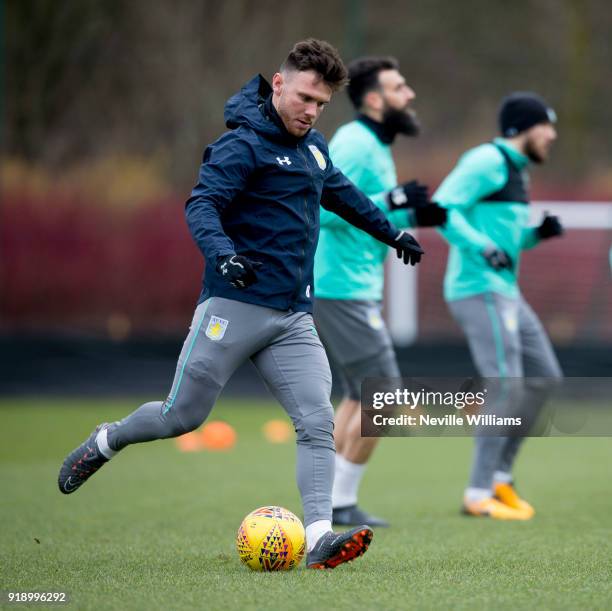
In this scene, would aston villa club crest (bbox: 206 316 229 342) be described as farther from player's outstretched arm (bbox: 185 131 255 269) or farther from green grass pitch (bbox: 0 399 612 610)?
green grass pitch (bbox: 0 399 612 610)

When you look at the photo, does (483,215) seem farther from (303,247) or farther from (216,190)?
(216,190)

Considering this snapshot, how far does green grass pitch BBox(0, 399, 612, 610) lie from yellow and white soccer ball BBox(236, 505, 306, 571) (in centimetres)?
9

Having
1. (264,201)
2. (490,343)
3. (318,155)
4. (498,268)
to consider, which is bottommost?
(490,343)

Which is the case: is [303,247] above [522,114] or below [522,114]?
below

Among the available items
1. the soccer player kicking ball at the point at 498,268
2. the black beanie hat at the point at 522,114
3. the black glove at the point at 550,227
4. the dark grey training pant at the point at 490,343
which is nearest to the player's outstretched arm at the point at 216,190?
the soccer player kicking ball at the point at 498,268

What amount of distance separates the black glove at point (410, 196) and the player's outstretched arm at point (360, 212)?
962mm

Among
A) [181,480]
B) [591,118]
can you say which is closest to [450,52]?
[591,118]

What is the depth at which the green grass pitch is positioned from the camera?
4.68 metres

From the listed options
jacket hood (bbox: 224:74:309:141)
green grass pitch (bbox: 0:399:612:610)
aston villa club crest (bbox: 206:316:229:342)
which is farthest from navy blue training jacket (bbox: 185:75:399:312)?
green grass pitch (bbox: 0:399:612:610)

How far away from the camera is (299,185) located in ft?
17.7

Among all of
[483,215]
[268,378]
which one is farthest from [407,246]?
[483,215]

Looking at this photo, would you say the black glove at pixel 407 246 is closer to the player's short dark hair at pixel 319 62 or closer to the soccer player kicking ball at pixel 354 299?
the player's short dark hair at pixel 319 62

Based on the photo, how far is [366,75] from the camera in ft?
24.7

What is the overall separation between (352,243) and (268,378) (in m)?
1.88
